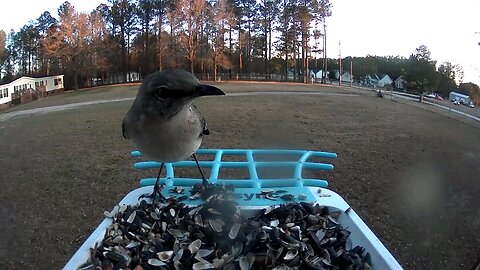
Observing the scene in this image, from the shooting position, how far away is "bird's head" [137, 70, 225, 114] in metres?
0.96

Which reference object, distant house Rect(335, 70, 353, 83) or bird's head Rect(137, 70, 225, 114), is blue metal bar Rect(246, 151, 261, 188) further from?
distant house Rect(335, 70, 353, 83)

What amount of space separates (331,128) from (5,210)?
23.4ft

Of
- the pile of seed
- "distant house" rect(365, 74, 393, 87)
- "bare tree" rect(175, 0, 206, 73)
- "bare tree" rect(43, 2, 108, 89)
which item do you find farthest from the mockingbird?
"distant house" rect(365, 74, 393, 87)

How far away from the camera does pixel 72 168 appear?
679 cm

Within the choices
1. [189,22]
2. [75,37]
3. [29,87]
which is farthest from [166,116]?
[29,87]

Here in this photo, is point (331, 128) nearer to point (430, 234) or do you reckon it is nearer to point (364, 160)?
point (364, 160)

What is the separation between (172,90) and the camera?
37.8 inches

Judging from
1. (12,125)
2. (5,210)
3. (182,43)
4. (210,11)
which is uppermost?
(210,11)

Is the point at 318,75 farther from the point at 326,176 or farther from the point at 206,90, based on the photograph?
the point at 206,90

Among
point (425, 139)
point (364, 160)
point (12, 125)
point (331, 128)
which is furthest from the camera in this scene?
point (12, 125)

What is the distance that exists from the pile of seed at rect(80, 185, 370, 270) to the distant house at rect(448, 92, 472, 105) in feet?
62.8

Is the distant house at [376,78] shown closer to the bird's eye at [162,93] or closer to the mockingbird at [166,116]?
the mockingbird at [166,116]

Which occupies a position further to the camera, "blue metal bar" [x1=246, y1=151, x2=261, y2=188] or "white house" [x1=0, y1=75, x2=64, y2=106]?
"white house" [x1=0, y1=75, x2=64, y2=106]

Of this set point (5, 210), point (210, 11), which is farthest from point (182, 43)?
point (5, 210)
